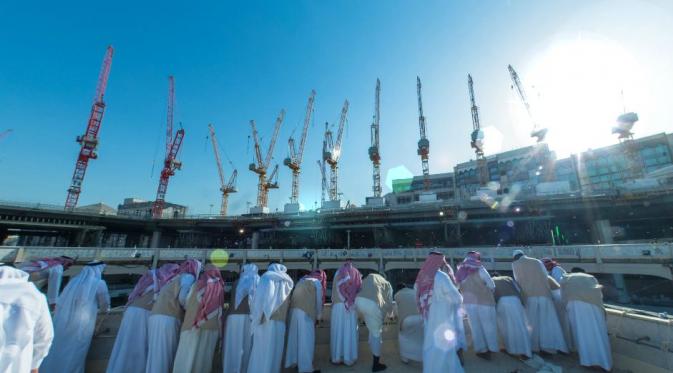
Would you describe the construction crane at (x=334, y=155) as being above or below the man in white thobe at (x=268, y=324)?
above

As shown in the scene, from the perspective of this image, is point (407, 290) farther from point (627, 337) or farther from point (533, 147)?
point (533, 147)

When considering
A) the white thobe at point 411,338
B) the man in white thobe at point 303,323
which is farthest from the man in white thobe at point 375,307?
the man in white thobe at point 303,323

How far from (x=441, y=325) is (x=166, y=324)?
451 cm

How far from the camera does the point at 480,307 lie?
17.4ft

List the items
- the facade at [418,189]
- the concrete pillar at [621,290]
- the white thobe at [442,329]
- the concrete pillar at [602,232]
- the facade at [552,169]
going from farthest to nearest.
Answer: the facade at [418,189] → the facade at [552,169] → the concrete pillar at [602,232] → the concrete pillar at [621,290] → the white thobe at [442,329]

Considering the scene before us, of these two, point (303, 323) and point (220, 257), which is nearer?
point (303, 323)

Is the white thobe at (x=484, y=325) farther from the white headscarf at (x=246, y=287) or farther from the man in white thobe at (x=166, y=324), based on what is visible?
the man in white thobe at (x=166, y=324)

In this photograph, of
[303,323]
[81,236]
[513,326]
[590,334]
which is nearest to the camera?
[590,334]

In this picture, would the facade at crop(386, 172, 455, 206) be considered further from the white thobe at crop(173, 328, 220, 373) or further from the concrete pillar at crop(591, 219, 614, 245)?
the white thobe at crop(173, 328, 220, 373)

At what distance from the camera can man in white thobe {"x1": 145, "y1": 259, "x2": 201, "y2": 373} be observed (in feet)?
14.6

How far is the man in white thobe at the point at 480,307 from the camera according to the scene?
5.19 meters

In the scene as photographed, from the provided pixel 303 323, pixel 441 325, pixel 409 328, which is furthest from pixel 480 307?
pixel 303 323

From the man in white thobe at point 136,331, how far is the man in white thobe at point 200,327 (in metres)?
0.89

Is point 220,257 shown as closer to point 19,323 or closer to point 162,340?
point 162,340
